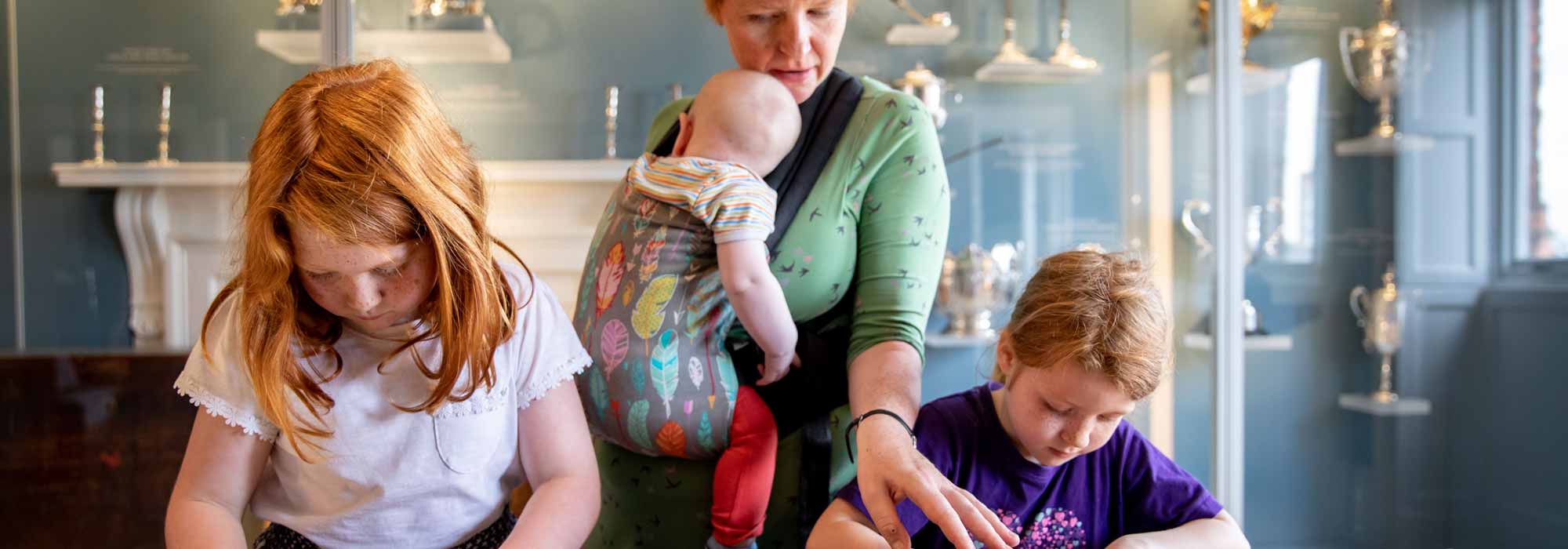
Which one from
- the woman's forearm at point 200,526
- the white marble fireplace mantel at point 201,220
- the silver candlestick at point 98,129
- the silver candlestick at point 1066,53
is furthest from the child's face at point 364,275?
the silver candlestick at point 1066,53

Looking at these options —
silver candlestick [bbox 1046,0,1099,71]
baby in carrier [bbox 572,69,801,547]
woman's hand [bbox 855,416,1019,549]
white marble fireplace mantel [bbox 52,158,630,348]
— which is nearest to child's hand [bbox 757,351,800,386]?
baby in carrier [bbox 572,69,801,547]

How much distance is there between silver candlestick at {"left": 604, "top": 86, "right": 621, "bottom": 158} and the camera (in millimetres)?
3215

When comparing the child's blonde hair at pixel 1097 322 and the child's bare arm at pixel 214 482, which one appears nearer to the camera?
the child's bare arm at pixel 214 482

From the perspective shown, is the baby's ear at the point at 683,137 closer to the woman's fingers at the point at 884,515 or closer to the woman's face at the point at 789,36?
the woman's face at the point at 789,36

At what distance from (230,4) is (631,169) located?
2.38 metres

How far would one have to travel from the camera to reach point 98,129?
3031mm

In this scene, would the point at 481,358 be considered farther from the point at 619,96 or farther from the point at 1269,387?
the point at 1269,387

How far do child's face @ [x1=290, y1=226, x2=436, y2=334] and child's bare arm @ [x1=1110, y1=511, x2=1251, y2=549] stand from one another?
741 millimetres

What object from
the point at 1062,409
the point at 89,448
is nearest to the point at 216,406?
the point at 1062,409

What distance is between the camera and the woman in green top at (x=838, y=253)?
1.07 m

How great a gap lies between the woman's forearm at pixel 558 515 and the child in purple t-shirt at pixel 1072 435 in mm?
233

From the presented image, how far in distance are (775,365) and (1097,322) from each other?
0.34 metres

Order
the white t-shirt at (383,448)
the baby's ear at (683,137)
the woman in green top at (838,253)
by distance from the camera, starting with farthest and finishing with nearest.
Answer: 1. the baby's ear at (683,137)
2. the woman in green top at (838,253)
3. the white t-shirt at (383,448)

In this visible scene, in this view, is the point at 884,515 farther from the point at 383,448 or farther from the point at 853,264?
the point at 383,448
